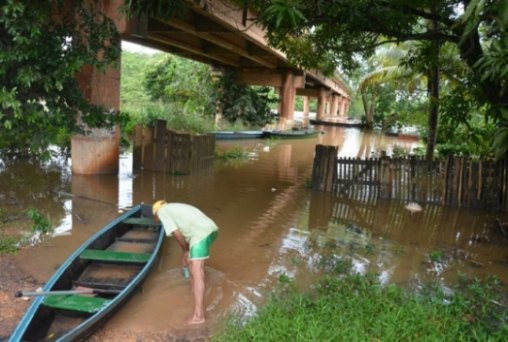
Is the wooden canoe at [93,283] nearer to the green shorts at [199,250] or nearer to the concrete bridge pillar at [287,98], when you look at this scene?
the green shorts at [199,250]

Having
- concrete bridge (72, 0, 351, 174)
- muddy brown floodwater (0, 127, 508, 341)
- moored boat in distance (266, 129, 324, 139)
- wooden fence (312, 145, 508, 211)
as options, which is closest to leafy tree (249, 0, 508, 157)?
concrete bridge (72, 0, 351, 174)

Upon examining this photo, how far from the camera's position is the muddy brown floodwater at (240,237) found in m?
5.05

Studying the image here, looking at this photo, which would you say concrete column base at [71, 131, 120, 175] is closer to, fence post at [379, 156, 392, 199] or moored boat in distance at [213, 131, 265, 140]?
fence post at [379, 156, 392, 199]

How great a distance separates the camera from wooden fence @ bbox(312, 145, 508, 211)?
9484 mm

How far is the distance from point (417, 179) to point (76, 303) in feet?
24.8

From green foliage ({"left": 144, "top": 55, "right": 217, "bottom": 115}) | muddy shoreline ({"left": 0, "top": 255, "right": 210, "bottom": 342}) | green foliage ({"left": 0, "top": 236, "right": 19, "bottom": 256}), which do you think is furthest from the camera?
green foliage ({"left": 144, "top": 55, "right": 217, "bottom": 115})

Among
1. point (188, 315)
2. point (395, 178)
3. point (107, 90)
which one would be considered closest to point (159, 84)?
point (107, 90)

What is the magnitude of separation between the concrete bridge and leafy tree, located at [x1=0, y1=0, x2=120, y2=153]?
84 cm

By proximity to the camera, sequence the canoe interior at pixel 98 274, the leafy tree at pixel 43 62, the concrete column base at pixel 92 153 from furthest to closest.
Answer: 1. the concrete column base at pixel 92 153
2. the leafy tree at pixel 43 62
3. the canoe interior at pixel 98 274

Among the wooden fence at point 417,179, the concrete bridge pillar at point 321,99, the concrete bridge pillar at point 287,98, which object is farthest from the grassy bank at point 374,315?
the concrete bridge pillar at point 321,99

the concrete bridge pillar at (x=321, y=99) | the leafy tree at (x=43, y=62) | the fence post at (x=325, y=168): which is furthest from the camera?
the concrete bridge pillar at (x=321, y=99)

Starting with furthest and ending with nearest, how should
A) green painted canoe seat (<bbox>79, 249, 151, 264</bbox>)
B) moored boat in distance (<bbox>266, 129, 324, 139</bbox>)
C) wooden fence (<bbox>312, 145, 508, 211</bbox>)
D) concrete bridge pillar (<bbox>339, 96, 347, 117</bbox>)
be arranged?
concrete bridge pillar (<bbox>339, 96, 347, 117</bbox>) < moored boat in distance (<bbox>266, 129, 324, 139</bbox>) < wooden fence (<bbox>312, 145, 508, 211</bbox>) < green painted canoe seat (<bbox>79, 249, 151, 264</bbox>)

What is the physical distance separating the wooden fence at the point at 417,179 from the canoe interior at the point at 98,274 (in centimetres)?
482

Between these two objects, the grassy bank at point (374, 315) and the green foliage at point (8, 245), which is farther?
the green foliage at point (8, 245)
